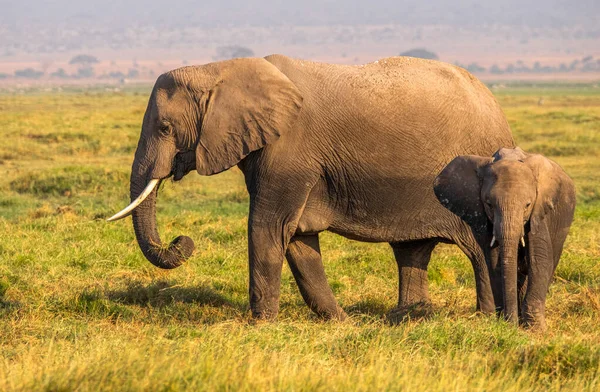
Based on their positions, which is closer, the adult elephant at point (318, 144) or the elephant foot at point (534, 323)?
the elephant foot at point (534, 323)

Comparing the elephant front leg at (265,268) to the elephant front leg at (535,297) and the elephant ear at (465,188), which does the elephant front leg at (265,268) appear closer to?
the elephant ear at (465,188)

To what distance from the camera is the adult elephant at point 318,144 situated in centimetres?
767

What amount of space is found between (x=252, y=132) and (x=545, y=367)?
109 inches

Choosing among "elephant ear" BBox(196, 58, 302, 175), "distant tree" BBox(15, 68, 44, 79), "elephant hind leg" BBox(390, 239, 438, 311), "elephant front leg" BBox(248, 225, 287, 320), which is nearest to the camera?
"elephant ear" BBox(196, 58, 302, 175)

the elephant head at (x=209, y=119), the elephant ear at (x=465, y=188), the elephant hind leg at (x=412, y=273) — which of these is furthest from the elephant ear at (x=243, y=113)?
the elephant hind leg at (x=412, y=273)

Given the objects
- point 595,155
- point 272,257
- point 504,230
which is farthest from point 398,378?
point 595,155

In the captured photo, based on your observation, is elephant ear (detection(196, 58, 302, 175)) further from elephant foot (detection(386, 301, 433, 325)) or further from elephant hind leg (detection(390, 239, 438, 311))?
elephant foot (detection(386, 301, 433, 325))

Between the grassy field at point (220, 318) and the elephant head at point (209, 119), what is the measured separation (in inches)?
43.0

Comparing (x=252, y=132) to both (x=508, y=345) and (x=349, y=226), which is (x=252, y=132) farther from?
(x=508, y=345)

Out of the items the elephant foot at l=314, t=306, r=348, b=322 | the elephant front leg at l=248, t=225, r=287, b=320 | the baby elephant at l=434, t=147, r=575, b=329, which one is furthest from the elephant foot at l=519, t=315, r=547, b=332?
the elephant front leg at l=248, t=225, r=287, b=320

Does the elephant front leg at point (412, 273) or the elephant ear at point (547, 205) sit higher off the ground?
the elephant ear at point (547, 205)

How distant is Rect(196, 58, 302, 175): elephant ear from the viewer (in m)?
7.61

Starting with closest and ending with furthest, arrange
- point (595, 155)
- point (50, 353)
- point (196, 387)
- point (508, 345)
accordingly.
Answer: point (196, 387) < point (50, 353) < point (508, 345) < point (595, 155)

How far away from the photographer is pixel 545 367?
611cm
